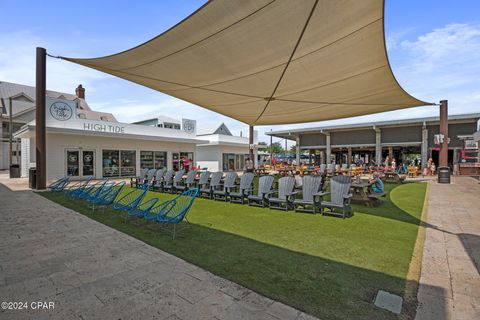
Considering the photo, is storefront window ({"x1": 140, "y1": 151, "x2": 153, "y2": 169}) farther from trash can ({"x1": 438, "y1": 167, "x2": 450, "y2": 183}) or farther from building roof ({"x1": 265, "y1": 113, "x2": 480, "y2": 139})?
trash can ({"x1": 438, "y1": 167, "x2": 450, "y2": 183})

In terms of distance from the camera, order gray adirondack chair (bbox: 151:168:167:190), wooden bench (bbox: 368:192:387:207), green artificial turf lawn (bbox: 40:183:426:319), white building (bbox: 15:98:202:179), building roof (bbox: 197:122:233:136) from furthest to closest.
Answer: building roof (bbox: 197:122:233:136) → white building (bbox: 15:98:202:179) → gray adirondack chair (bbox: 151:168:167:190) → wooden bench (bbox: 368:192:387:207) → green artificial turf lawn (bbox: 40:183:426:319)

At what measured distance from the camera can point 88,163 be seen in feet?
53.0

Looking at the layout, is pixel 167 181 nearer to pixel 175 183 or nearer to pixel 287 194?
pixel 175 183

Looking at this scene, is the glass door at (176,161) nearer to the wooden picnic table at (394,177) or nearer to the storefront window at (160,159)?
the storefront window at (160,159)

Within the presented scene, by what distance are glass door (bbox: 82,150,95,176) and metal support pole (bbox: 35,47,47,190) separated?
565 centimetres

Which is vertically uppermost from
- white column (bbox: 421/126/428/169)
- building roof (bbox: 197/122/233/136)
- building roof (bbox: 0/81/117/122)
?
building roof (bbox: 0/81/117/122)

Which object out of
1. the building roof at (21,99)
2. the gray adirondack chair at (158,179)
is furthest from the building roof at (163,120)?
the gray adirondack chair at (158,179)

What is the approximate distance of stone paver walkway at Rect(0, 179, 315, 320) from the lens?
230cm

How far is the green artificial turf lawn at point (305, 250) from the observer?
8.45ft

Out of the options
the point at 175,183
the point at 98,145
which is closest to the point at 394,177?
the point at 175,183

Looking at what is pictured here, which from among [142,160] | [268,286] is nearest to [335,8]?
[268,286]

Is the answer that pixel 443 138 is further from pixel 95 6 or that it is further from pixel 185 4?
pixel 95 6

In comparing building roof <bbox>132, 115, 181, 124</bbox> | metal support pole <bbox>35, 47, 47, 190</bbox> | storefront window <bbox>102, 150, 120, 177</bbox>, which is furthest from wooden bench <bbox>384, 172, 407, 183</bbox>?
building roof <bbox>132, 115, 181, 124</bbox>

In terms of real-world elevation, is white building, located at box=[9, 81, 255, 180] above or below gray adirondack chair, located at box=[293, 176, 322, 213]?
above
